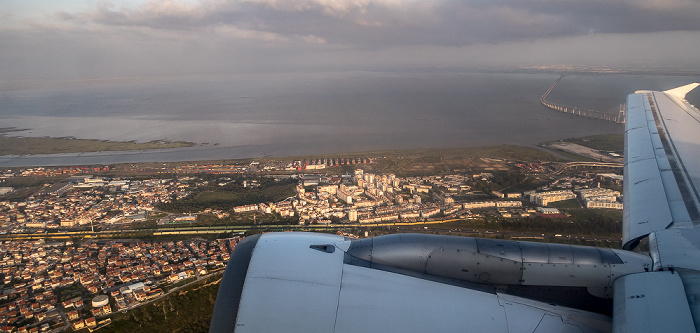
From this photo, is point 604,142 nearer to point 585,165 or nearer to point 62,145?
point 585,165

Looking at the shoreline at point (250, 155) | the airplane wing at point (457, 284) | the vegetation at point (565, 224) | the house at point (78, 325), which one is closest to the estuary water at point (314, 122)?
the shoreline at point (250, 155)

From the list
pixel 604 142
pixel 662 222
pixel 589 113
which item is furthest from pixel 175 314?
pixel 589 113

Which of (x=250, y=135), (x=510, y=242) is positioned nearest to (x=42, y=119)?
(x=250, y=135)

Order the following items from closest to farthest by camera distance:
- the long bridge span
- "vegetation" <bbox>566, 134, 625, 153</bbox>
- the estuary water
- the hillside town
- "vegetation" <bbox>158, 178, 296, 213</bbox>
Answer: the hillside town < "vegetation" <bbox>158, 178, 296, 213</bbox> < the long bridge span < "vegetation" <bbox>566, 134, 625, 153</bbox> < the estuary water

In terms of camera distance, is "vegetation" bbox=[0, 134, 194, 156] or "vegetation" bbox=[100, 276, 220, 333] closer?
"vegetation" bbox=[100, 276, 220, 333]

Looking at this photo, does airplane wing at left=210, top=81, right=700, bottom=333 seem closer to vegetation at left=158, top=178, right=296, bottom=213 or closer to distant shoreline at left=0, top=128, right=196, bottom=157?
vegetation at left=158, top=178, right=296, bottom=213

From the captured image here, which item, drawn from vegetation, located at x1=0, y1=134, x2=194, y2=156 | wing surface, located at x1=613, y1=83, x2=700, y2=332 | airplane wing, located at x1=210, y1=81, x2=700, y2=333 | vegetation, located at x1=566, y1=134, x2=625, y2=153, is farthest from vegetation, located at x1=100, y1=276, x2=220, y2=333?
vegetation, located at x1=0, y1=134, x2=194, y2=156

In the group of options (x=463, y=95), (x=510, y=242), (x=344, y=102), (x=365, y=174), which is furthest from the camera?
(x=463, y=95)

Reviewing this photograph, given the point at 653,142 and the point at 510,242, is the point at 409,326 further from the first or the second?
the point at 653,142

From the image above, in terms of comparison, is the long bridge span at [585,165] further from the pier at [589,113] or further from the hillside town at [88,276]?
the pier at [589,113]
